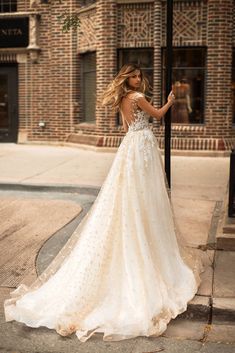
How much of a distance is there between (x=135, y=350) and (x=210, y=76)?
10.7 meters

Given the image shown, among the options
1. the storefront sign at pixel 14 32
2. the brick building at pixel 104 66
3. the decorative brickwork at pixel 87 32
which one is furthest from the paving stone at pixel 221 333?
the storefront sign at pixel 14 32

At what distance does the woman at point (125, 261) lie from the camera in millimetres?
4027

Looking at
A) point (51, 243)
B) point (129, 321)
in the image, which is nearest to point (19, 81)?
point (51, 243)

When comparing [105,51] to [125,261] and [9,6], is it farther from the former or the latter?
[125,261]

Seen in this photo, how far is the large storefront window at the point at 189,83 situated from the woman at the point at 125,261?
30.9 ft

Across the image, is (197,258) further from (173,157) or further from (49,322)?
(173,157)

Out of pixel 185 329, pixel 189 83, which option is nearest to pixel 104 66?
pixel 189 83

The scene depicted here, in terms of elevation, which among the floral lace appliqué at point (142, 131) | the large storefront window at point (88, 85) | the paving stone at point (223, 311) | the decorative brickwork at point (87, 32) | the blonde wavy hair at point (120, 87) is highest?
the decorative brickwork at point (87, 32)

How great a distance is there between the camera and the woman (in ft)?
13.2

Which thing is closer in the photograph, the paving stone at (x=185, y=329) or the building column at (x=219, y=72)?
the paving stone at (x=185, y=329)

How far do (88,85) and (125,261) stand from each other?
461 inches

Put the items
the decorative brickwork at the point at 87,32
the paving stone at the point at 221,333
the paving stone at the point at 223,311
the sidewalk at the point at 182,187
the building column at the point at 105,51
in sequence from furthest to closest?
the decorative brickwork at the point at 87,32, the building column at the point at 105,51, the sidewalk at the point at 182,187, the paving stone at the point at 223,311, the paving stone at the point at 221,333

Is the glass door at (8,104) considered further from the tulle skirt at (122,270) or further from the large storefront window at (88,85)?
the tulle skirt at (122,270)

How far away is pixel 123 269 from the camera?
4258 mm
